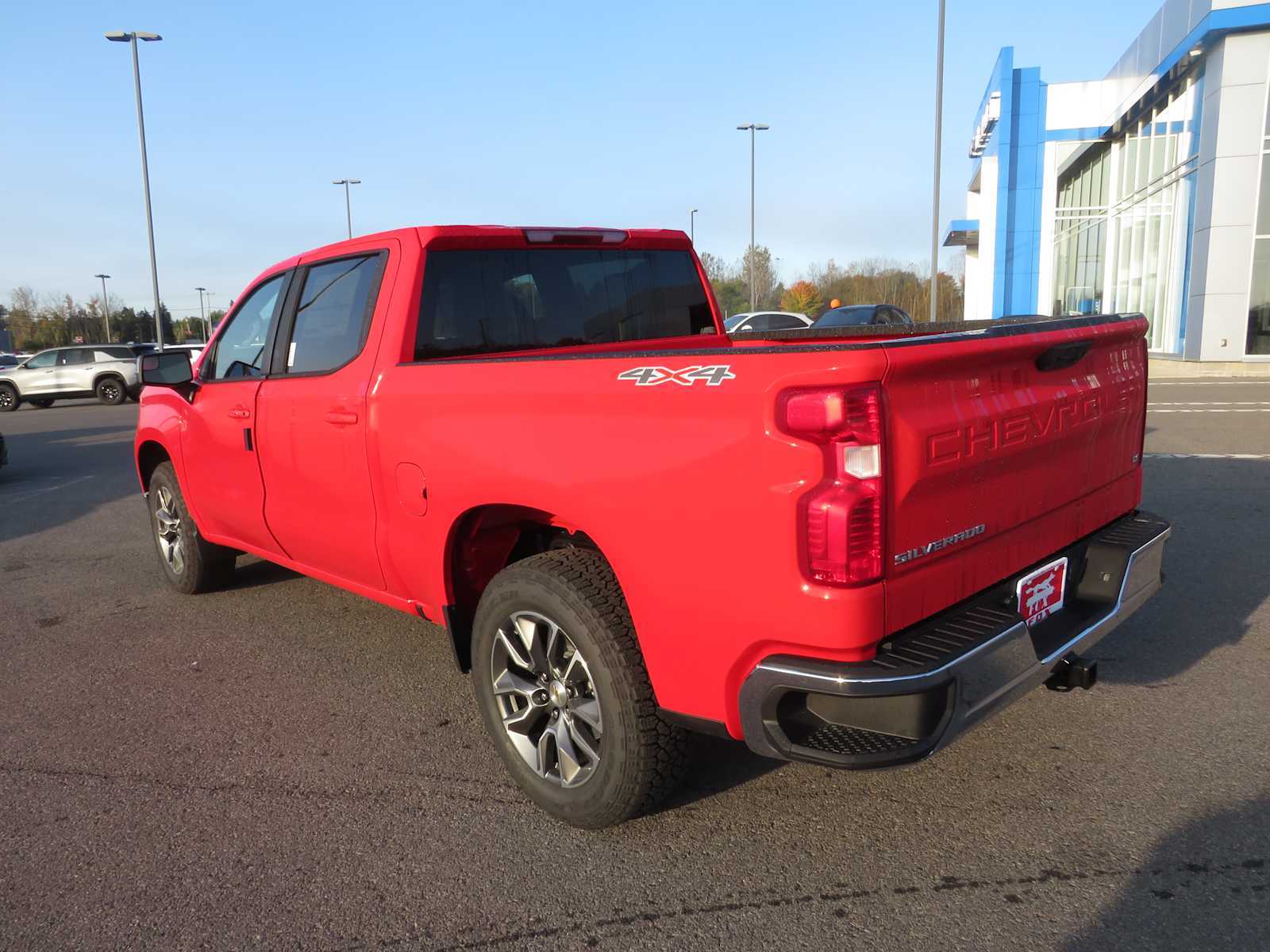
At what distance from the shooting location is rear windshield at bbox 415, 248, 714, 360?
3678 millimetres

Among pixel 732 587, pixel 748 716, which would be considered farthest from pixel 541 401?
pixel 748 716

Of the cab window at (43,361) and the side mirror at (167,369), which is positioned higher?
the side mirror at (167,369)

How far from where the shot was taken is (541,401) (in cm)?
284

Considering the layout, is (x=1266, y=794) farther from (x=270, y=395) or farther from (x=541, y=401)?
(x=270, y=395)

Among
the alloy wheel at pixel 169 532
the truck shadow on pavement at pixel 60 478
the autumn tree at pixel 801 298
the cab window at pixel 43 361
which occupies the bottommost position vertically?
the truck shadow on pavement at pixel 60 478

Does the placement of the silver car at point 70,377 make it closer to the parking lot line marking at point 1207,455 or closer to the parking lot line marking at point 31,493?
the parking lot line marking at point 31,493

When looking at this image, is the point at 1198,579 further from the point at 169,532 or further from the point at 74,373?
the point at 74,373

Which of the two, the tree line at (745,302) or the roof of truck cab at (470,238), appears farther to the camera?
the tree line at (745,302)

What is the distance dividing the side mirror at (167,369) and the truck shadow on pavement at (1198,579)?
4.62 metres

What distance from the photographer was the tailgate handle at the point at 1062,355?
9.07ft

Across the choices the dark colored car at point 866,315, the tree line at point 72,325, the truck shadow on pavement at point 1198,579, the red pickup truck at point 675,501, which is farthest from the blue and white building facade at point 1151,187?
the tree line at point 72,325

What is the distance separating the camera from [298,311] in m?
4.27

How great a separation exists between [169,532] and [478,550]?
3.36 m

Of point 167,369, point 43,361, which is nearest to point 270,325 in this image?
point 167,369
